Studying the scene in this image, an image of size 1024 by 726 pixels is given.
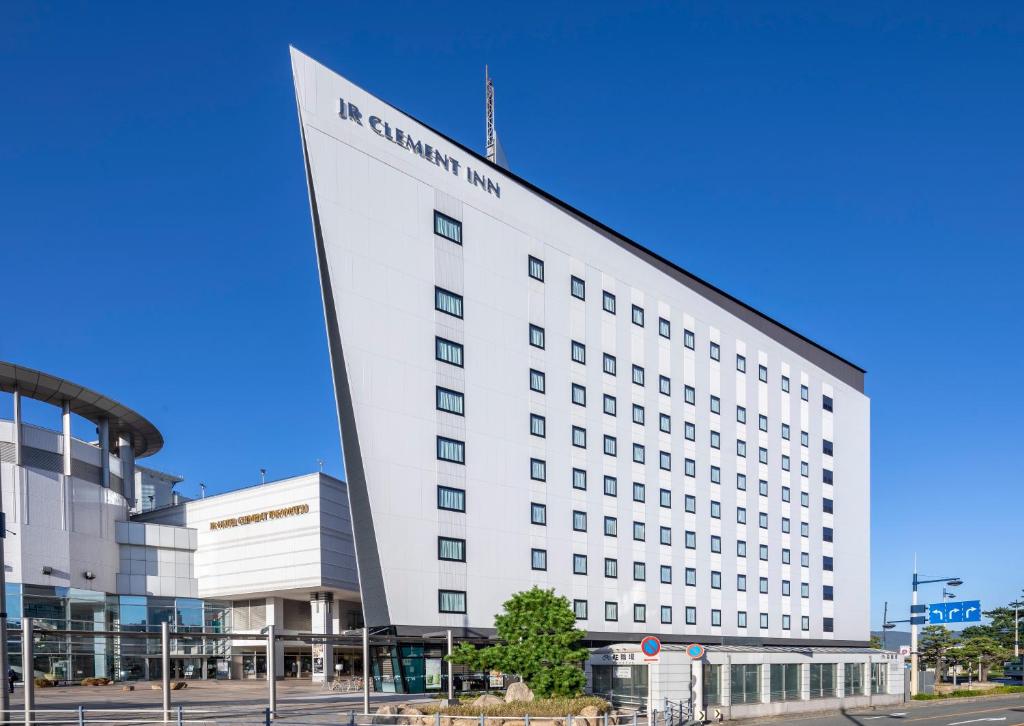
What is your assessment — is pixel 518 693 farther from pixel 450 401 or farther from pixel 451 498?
pixel 450 401

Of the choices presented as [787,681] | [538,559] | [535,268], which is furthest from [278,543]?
[787,681]

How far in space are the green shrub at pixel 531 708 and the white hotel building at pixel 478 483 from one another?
257 cm

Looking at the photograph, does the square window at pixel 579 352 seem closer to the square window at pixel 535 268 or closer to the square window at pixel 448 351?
the square window at pixel 535 268

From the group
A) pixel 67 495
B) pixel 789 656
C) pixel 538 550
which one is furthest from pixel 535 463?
pixel 67 495

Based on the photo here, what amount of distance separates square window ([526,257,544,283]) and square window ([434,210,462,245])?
5.58 metres

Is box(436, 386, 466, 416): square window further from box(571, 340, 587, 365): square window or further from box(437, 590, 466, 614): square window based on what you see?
box(571, 340, 587, 365): square window

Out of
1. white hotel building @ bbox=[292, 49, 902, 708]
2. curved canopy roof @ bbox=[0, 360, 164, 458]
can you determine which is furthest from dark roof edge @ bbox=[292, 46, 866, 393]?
curved canopy roof @ bbox=[0, 360, 164, 458]

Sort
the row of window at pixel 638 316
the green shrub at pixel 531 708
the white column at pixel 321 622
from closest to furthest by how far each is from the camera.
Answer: the green shrub at pixel 531 708 → the row of window at pixel 638 316 → the white column at pixel 321 622

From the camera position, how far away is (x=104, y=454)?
64812mm

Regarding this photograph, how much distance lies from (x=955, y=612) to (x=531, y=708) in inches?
1912

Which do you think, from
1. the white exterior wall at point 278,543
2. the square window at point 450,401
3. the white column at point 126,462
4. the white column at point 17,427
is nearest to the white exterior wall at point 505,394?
the square window at point 450,401

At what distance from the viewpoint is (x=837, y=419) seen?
82.8m

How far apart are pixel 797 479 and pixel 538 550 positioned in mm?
33106

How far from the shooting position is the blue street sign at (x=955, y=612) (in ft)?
222
